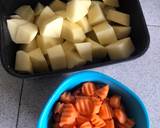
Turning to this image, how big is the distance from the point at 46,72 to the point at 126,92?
160 mm

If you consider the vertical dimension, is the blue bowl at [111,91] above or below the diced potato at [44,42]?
below

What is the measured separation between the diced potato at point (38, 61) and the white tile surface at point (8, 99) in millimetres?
60

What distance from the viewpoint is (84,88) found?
2.11 ft

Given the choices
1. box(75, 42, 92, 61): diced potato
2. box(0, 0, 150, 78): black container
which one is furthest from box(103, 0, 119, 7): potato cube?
box(75, 42, 92, 61): diced potato

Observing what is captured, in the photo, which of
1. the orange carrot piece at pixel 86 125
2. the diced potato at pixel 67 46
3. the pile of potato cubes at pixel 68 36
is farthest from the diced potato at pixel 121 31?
the orange carrot piece at pixel 86 125

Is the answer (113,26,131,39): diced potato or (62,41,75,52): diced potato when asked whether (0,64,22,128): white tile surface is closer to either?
(62,41,75,52): diced potato

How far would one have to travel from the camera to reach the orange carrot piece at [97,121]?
0.61m

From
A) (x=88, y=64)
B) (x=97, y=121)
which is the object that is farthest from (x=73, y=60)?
(x=97, y=121)

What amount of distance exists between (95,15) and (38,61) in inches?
6.2

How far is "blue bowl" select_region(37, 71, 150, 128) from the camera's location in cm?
60

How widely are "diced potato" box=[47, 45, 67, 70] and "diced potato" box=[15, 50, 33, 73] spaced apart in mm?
44

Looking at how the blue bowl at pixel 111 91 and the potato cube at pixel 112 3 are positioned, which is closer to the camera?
the blue bowl at pixel 111 91

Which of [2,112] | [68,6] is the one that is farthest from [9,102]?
[68,6]

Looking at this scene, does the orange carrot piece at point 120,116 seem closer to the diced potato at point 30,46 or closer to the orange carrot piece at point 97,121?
the orange carrot piece at point 97,121
